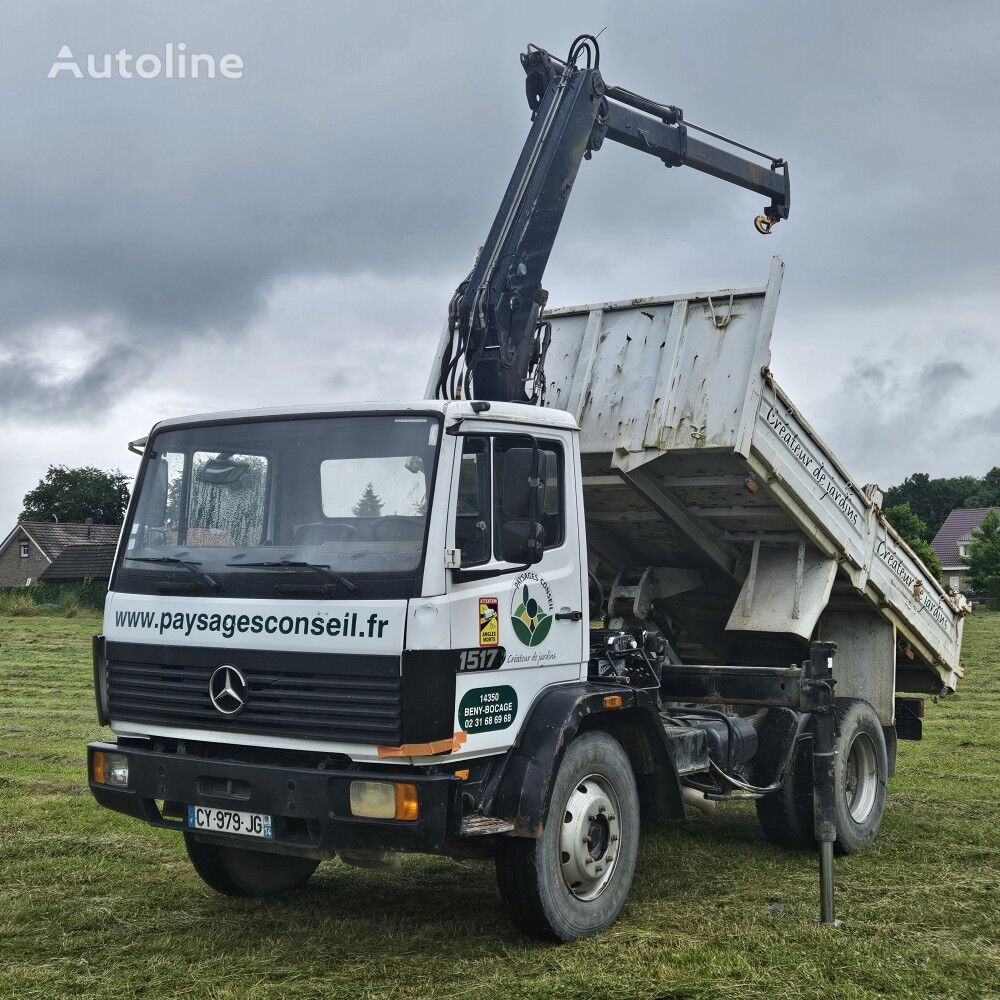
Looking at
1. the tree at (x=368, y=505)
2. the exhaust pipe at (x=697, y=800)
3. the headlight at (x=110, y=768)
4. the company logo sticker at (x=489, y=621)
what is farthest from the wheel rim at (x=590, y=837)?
the headlight at (x=110, y=768)

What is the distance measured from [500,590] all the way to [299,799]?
128 cm

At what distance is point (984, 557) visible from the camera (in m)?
51.5

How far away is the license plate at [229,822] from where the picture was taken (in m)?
5.54

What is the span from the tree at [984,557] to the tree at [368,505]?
156 feet

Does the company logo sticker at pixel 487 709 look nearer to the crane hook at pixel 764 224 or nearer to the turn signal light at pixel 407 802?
the turn signal light at pixel 407 802

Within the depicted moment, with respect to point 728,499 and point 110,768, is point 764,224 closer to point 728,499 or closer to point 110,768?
point 728,499

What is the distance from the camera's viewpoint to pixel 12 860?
7.38 meters

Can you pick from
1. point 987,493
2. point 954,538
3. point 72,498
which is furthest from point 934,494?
point 72,498

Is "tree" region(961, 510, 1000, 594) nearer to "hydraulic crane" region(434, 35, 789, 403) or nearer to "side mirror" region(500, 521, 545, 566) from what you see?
"hydraulic crane" region(434, 35, 789, 403)

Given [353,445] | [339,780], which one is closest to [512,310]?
[353,445]

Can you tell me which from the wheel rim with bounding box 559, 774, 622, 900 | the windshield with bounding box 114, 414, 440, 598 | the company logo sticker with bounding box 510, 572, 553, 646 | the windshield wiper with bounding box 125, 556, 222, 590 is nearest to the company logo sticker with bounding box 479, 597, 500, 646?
the company logo sticker with bounding box 510, 572, 553, 646

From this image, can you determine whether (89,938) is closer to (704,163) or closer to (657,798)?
(657,798)

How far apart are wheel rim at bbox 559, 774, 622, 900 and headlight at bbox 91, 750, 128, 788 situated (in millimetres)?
2123

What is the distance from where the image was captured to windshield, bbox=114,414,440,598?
546cm
